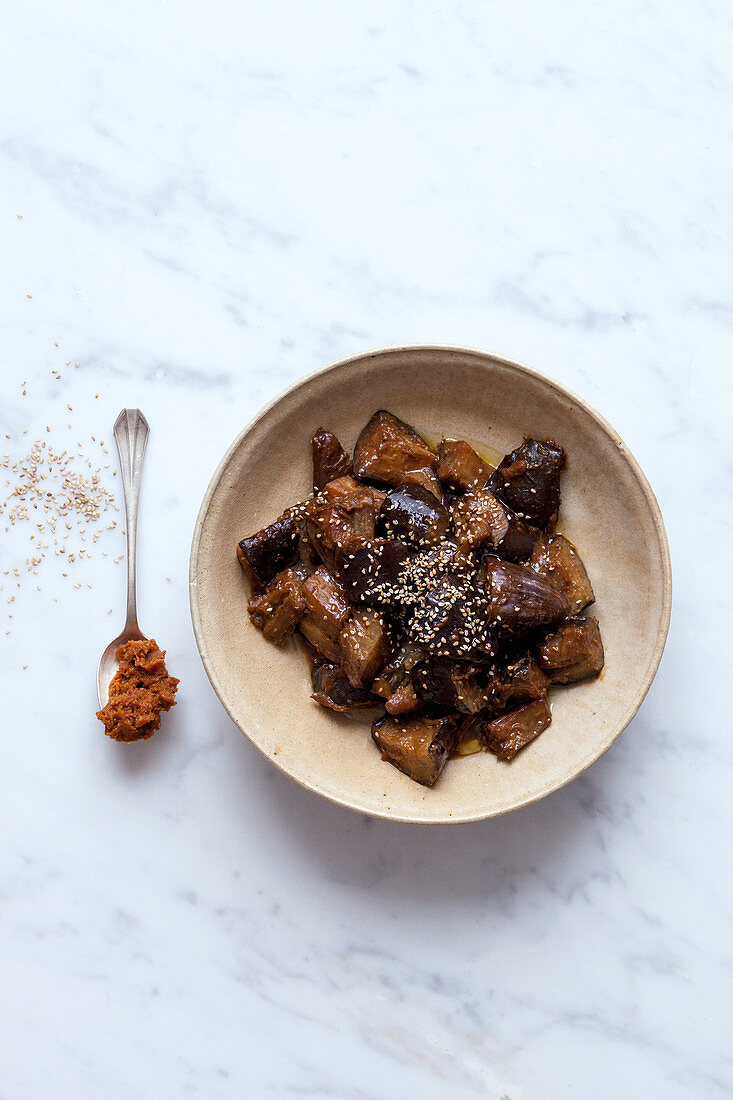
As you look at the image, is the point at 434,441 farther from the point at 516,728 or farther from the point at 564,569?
the point at 516,728

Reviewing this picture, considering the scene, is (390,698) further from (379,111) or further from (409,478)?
(379,111)

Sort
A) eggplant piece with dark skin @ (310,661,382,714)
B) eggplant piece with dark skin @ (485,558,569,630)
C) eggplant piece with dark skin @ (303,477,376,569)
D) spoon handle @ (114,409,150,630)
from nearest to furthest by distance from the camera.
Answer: eggplant piece with dark skin @ (485,558,569,630)
eggplant piece with dark skin @ (303,477,376,569)
eggplant piece with dark skin @ (310,661,382,714)
spoon handle @ (114,409,150,630)

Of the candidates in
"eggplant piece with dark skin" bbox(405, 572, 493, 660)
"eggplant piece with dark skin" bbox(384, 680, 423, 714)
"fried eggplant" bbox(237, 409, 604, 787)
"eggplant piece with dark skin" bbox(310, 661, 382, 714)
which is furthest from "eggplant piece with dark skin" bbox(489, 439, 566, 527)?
"eggplant piece with dark skin" bbox(310, 661, 382, 714)

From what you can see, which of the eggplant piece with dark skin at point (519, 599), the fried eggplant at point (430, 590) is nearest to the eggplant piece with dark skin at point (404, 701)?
the fried eggplant at point (430, 590)

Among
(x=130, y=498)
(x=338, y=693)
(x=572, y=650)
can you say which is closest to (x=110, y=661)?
(x=130, y=498)

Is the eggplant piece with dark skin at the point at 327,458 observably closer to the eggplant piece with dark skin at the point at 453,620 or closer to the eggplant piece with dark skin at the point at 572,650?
the eggplant piece with dark skin at the point at 453,620

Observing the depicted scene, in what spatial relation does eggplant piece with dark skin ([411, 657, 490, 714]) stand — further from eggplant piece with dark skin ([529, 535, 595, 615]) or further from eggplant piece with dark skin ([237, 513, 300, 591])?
eggplant piece with dark skin ([237, 513, 300, 591])
